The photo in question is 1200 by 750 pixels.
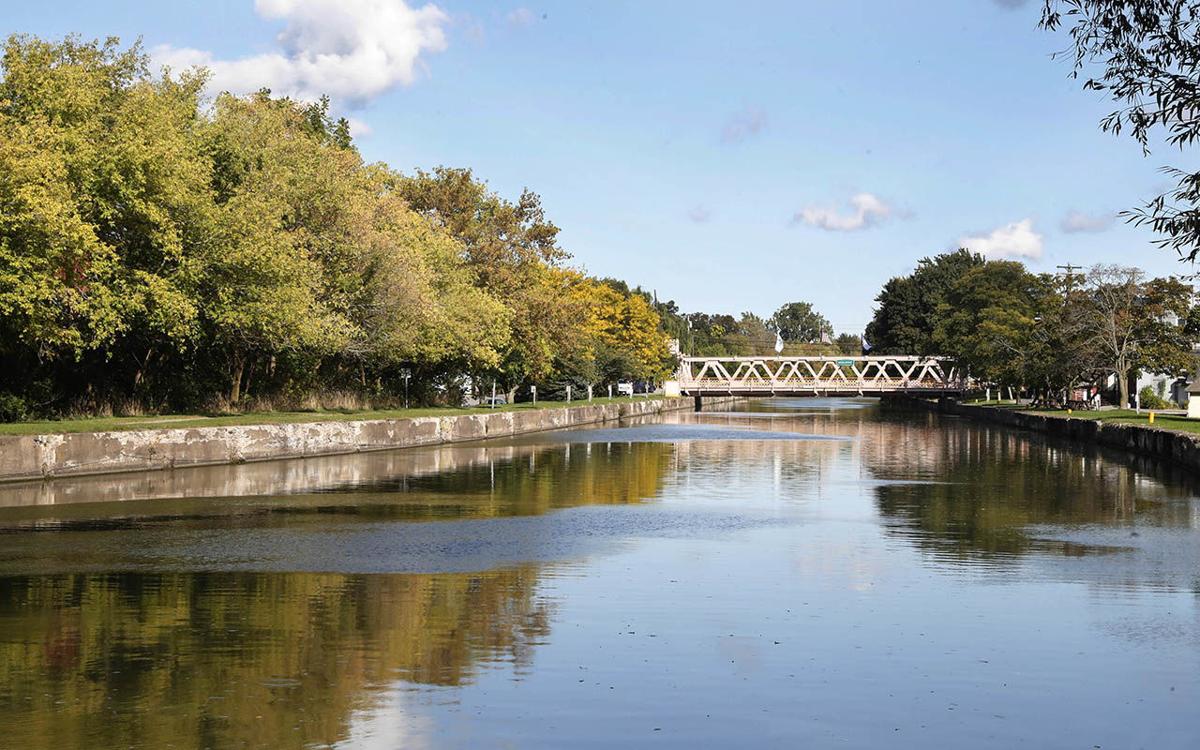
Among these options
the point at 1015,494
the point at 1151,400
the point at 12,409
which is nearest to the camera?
the point at 1015,494

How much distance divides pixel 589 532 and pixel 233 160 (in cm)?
3207

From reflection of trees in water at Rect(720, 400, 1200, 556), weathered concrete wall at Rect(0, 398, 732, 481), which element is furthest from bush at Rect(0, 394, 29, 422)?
reflection of trees in water at Rect(720, 400, 1200, 556)

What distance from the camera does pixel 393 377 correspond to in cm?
7425

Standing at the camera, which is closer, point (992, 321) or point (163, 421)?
point (163, 421)

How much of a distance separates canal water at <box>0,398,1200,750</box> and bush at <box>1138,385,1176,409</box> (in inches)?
2582

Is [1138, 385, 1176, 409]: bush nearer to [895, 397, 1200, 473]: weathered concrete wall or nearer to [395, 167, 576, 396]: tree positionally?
[895, 397, 1200, 473]: weathered concrete wall

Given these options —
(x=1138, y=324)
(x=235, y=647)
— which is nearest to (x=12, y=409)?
(x=235, y=647)

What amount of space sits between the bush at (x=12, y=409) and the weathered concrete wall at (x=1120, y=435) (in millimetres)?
35664

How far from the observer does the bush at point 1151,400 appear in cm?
9125

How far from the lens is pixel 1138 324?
79.4m

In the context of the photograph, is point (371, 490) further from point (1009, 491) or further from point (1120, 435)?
point (1120, 435)

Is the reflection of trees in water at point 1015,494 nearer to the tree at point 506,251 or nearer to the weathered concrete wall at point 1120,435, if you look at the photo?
the weathered concrete wall at point 1120,435

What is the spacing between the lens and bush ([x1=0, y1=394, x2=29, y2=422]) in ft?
131

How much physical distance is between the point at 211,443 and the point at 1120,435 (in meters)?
37.4
